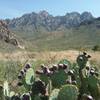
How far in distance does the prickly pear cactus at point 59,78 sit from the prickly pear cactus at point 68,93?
61 cm

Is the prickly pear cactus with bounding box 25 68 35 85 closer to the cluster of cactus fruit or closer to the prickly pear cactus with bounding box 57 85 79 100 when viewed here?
the cluster of cactus fruit

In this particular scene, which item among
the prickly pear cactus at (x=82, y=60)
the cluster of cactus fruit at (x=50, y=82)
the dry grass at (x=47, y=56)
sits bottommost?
the dry grass at (x=47, y=56)

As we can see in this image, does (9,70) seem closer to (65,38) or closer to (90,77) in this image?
(90,77)

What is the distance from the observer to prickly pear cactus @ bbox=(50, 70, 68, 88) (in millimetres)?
3928

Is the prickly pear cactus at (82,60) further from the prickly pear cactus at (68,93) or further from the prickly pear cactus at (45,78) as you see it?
the prickly pear cactus at (68,93)

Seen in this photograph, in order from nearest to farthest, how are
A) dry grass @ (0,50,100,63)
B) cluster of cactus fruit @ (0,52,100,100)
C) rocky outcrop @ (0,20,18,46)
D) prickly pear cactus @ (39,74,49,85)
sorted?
1. cluster of cactus fruit @ (0,52,100,100)
2. prickly pear cactus @ (39,74,49,85)
3. dry grass @ (0,50,100,63)
4. rocky outcrop @ (0,20,18,46)

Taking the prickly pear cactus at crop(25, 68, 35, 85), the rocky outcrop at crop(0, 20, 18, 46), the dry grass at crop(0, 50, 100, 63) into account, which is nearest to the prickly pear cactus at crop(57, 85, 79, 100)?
the prickly pear cactus at crop(25, 68, 35, 85)

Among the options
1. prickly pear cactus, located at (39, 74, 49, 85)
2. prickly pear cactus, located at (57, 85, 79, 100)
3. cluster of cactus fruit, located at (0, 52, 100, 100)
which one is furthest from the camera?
prickly pear cactus, located at (39, 74, 49, 85)

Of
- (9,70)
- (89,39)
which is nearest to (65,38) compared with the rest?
(89,39)

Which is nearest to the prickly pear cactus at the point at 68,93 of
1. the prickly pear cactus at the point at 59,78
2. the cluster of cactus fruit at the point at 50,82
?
the cluster of cactus fruit at the point at 50,82

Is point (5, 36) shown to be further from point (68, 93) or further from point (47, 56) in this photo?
point (68, 93)

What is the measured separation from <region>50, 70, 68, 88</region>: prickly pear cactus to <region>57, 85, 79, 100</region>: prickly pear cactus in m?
0.61

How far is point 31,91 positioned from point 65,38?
643 ft

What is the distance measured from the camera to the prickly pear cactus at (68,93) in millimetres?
3203
